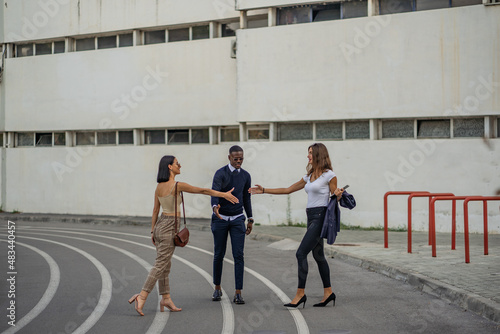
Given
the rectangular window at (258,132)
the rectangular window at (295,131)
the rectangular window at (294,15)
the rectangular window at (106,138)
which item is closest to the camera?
the rectangular window at (294,15)

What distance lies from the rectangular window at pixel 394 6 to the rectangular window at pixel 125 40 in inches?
392

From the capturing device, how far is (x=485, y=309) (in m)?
7.75

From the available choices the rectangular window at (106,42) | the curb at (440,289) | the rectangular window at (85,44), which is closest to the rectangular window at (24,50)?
the rectangular window at (85,44)

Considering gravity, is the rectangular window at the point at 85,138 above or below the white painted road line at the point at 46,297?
above

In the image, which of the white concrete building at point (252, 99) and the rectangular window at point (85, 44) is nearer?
the white concrete building at point (252, 99)

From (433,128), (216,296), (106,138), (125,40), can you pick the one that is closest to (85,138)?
(106,138)

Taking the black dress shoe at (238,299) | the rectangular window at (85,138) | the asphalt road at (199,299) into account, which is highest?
the rectangular window at (85,138)

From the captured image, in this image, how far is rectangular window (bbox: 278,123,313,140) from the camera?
2000 cm

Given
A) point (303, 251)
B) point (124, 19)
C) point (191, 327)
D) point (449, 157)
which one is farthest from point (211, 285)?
point (124, 19)

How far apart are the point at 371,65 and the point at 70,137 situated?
12781 millimetres

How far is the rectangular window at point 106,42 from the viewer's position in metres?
25.0

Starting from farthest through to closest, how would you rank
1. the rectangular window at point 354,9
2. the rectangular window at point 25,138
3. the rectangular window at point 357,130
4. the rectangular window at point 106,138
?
the rectangular window at point 25,138 < the rectangular window at point 106,138 < the rectangular window at point 357,130 < the rectangular window at point 354,9

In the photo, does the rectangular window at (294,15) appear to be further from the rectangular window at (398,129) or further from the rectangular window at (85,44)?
the rectangular window at (85,44)

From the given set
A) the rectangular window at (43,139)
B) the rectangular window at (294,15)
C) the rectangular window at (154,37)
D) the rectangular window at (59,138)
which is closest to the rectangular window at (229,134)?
the rectangular window at (294,15)
